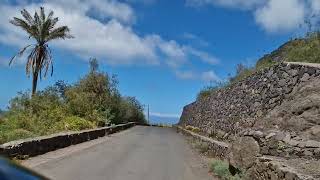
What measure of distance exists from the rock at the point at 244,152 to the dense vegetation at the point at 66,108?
9899 millimetres

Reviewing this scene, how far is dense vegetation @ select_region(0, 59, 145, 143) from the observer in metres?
28.7

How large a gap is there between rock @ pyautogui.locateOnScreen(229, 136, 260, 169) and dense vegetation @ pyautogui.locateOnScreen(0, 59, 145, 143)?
9.90 metres

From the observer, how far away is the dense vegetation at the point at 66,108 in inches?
1130

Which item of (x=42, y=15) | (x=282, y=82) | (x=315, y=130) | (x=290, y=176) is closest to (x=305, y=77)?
(x=282, y=82)

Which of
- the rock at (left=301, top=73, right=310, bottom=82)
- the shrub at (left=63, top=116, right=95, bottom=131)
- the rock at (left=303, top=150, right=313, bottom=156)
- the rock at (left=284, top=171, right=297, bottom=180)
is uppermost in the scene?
the rock at (left=301, top=73, right=310, bottom=82)

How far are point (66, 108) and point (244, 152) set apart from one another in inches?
1071

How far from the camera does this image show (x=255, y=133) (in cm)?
1264

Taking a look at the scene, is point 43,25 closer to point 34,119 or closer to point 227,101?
point 34,119

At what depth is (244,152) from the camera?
41.5 ft

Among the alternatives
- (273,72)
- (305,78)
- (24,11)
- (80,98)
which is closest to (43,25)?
(24,11)

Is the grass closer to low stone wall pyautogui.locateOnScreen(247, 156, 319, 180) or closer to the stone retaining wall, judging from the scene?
low stone wall pyautogui.locateOnScreen(247, 156, 319, 180)

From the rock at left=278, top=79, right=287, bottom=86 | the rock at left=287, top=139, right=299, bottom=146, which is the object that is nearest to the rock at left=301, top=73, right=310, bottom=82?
the rock at left=278, top=79, right=287, bottom=86

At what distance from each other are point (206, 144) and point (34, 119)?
11644mm

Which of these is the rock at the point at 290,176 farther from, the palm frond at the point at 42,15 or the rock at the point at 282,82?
the palm frond at the point at 42,15
